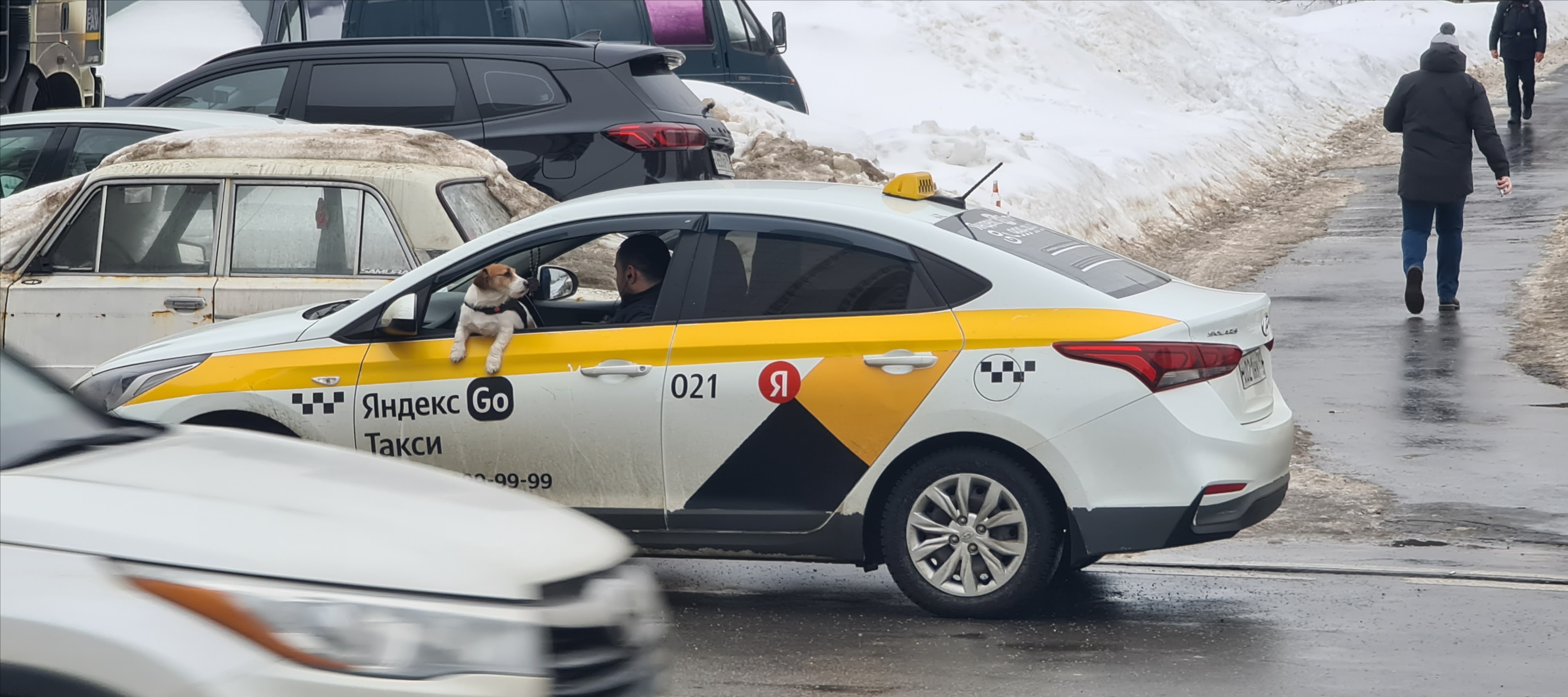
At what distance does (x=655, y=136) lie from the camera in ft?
33.8

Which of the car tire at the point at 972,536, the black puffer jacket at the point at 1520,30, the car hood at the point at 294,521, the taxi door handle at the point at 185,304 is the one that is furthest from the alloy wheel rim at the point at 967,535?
the black puffer jacket at the point at 1520,30

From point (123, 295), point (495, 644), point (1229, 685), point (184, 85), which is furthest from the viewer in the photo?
point (184, 85)

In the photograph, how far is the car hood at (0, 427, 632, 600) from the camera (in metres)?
2.98

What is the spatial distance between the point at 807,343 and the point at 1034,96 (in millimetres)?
19384

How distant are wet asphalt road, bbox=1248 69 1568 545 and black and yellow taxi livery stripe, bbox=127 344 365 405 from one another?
444 centimetres

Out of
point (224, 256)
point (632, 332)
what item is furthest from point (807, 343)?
point (224, 256)

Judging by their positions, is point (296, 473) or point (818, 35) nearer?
point (296, 473)

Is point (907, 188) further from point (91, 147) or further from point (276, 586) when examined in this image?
point (91, 147)

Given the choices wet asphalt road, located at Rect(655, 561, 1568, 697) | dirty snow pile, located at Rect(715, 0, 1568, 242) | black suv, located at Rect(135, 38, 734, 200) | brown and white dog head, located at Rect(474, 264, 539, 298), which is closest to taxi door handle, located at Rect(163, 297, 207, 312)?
brown and white dog head, located at Rect(474, 264, 539, 298)

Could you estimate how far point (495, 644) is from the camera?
3.08 m

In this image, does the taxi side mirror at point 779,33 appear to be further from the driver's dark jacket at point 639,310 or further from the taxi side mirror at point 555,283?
the driver's dark jacket at point 639,310

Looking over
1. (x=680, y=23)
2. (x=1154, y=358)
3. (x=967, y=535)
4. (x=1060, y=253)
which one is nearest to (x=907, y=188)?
(x=1060, y=253)

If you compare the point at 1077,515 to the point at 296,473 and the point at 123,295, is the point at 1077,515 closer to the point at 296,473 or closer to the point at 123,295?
the point at 296,473

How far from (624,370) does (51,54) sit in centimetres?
1115
